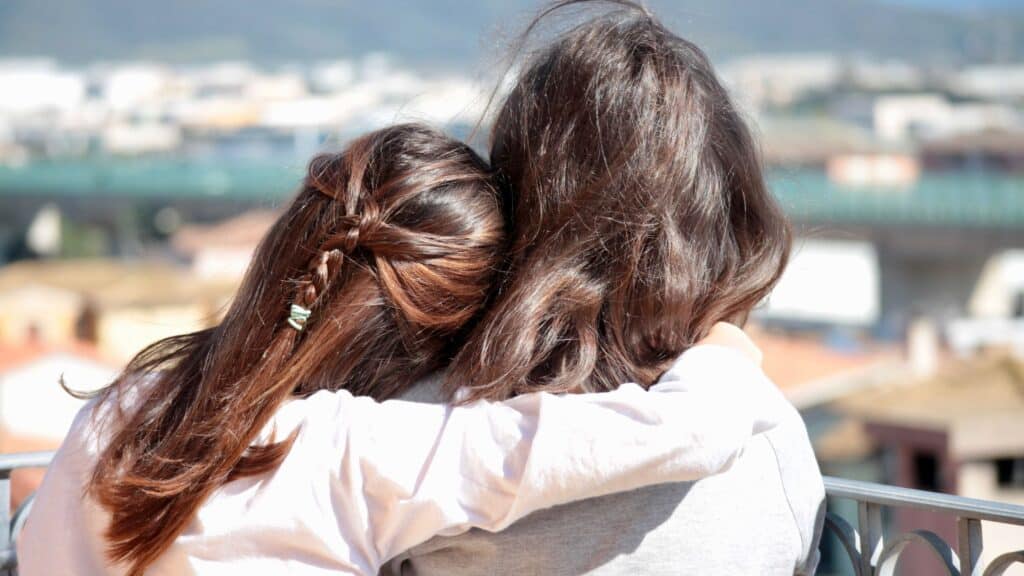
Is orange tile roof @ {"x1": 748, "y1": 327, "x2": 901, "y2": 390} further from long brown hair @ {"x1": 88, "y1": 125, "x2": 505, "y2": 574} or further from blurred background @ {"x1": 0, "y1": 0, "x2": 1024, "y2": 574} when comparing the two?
long brown hair @ {"x1": 88, "y1": 125, "x2": 505, "y2": 574}

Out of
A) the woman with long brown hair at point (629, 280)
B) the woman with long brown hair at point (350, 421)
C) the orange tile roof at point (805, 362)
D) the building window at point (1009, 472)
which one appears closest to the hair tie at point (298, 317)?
the woman with long brown hair at point (350, 421)

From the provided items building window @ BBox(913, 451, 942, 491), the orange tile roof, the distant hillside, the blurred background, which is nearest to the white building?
the blurred background

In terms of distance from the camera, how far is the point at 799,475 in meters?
1.44

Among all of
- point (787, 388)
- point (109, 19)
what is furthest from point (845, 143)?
point (109, 19)

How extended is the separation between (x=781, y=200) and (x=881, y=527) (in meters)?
0.47

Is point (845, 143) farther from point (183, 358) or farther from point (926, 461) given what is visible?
point (183, 358)

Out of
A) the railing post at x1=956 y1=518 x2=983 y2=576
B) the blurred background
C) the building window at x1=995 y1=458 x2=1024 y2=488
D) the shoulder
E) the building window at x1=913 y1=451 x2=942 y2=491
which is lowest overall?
the blurred background

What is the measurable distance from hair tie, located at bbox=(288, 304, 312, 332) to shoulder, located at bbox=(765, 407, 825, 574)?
0.53m

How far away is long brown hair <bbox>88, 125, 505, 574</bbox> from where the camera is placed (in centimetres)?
131

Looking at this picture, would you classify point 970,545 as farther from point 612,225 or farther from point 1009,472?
point 1009,472

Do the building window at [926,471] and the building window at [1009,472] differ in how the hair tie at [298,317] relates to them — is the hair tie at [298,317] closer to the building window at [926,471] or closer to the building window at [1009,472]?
the building window at [1009,472]

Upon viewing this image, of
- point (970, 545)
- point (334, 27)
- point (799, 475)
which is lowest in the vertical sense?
point (334, 27)

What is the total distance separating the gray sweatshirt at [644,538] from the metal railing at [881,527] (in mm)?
319

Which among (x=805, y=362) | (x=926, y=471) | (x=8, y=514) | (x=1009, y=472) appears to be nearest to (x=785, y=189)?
(x=8, y=514)
